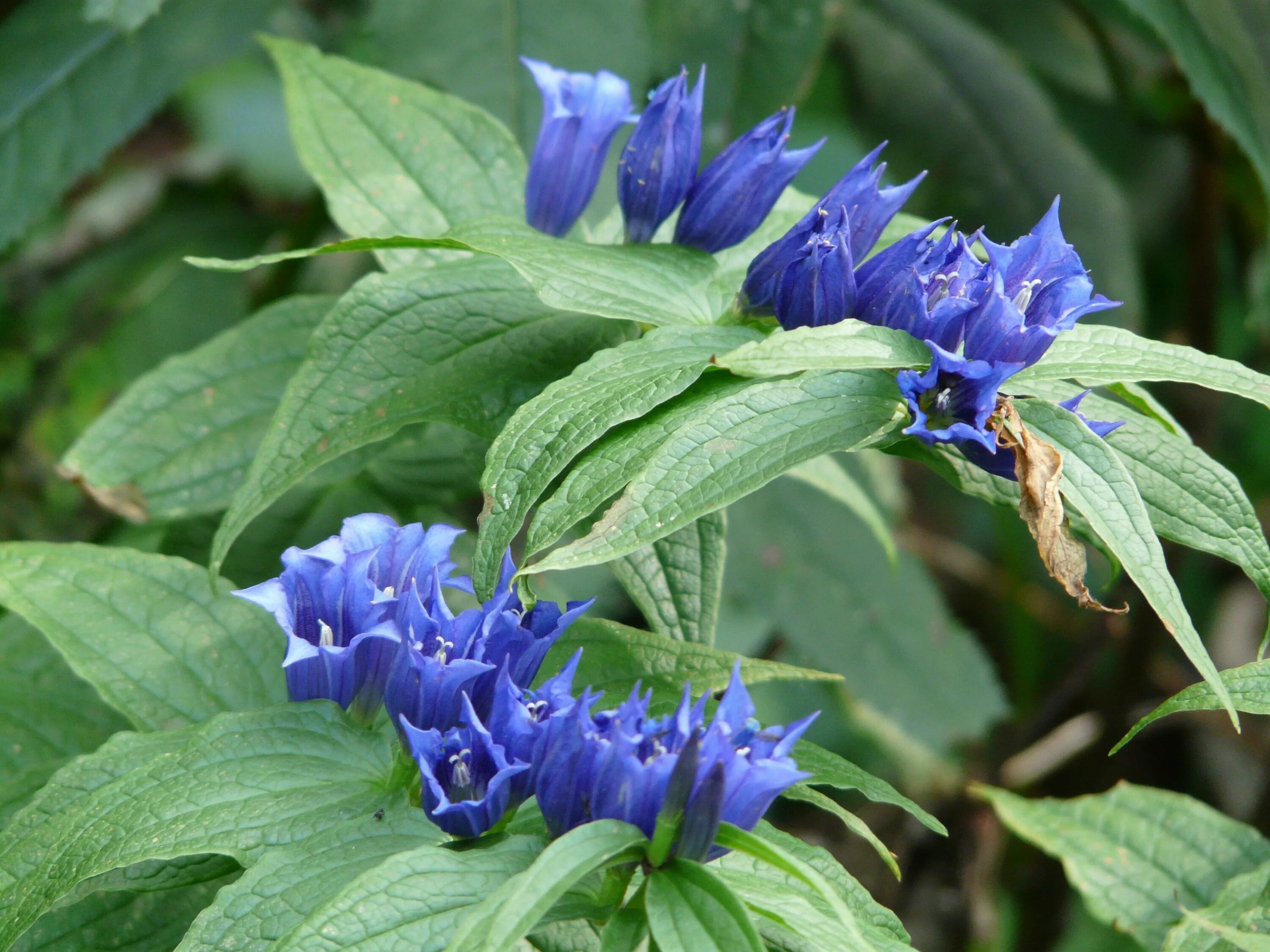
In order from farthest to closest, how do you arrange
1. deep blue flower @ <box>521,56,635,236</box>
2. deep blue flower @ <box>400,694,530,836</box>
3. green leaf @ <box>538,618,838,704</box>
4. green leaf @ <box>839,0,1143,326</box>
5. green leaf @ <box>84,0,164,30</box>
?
green leaf @ <box>839,0,1143,326</box>, green leaf @ <box>84,0,164,30</box>, deep blue flower @ <box>521,56,635,236</box>, green leaf @ <box>538,618,838,704</box>, deep blue flower @ <box>400,694,530,836</box>

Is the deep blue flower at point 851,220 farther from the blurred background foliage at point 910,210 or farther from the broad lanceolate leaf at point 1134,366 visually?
the blurred background foliage at point 910,210

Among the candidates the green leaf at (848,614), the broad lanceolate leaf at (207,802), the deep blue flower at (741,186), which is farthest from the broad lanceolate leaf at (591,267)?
the green leaf at (848,614)

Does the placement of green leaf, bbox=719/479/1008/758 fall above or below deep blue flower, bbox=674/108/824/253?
below

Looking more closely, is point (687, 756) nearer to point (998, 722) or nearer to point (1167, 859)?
point (1167, 859)

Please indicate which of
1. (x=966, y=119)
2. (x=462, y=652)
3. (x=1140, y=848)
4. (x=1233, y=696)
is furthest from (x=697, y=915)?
(x=966, y=119)

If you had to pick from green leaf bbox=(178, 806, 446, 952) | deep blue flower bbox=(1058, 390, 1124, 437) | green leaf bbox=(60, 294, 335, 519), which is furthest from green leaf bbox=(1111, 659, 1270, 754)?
green leaf bbox=(60, 294, 335, 519)

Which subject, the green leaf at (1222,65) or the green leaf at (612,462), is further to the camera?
the green leaf at (1222,65)

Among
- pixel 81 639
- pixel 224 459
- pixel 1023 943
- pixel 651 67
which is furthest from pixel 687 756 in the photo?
pixel 1023 943

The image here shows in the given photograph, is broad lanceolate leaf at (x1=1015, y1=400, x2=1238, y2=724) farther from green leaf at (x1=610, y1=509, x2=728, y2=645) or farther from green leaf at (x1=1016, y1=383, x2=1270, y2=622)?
green leaf at (x1=610, y1=509, x2=728, y2=645)
